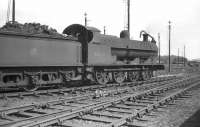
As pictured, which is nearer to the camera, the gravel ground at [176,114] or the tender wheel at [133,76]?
the gravel ground at [176,114]

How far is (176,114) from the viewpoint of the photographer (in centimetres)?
796

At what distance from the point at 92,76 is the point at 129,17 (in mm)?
16928

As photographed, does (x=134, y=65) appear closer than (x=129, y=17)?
Yes

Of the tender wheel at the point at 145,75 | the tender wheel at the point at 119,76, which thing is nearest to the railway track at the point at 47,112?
the tender wheel at the point at 119,76

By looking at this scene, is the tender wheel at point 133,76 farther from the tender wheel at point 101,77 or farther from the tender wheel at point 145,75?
the tender wheel at point 101,77

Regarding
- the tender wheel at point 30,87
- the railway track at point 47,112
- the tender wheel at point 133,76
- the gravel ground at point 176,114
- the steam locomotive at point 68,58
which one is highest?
the steam locomotive at point 68,58

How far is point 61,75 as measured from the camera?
13289 millimetres

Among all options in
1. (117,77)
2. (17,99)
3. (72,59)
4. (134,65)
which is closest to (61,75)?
(72,59)

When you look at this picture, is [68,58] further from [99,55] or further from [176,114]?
[176,114]

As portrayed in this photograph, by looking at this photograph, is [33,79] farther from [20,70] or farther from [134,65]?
[134,65]

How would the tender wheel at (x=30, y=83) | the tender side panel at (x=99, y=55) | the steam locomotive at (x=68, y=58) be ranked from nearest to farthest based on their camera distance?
1. the steam locomotive at (x=68, y=58)
2. the tender wheel at (x=30, y=83)
3. the tender side panel at (x=99, y=55)

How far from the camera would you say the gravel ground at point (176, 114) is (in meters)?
6.77

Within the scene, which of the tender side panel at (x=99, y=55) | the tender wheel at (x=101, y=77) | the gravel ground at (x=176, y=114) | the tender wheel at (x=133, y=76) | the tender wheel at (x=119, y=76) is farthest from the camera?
the tender wheel at (x=133, y=76)

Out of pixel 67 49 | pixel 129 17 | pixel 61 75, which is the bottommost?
pixel 61 75
